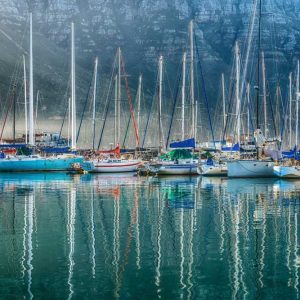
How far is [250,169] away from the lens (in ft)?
Result: 195

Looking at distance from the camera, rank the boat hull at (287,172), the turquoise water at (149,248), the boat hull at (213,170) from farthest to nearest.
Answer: the boat hull at (213,170) < the boat hull at (287,172) < the turquoise water at (149,248)

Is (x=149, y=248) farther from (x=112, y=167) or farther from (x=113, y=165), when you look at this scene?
(x=113, y=165)

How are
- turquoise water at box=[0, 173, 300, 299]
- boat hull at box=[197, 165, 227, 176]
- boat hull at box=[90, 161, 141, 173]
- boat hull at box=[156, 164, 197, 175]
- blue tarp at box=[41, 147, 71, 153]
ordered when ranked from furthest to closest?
1. blue tarp at box=[41, 147, 71, 153]
2. boat hull at box=[90, 161, 141, 173]
3. boat hull at box=[156, 164, 197, 175]
4. boat hull at box=[197, 165, 227, 176]
5. turquoise water at box=[0, 173, 300, 299]

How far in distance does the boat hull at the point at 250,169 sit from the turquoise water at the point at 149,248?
67.9ft

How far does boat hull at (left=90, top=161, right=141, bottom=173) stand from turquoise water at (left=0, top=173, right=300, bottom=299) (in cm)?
3297

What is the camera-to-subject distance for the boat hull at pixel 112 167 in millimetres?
A: 71562

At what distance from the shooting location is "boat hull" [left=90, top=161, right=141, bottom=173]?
7156 centimetres

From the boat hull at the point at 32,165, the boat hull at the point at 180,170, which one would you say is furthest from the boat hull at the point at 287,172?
the boat hull at the point at 32,165

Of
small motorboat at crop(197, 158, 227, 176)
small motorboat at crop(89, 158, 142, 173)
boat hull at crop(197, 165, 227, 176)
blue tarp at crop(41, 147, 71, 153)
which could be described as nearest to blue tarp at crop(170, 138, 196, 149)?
small motorboat at crop(197, 158, 227, 176)

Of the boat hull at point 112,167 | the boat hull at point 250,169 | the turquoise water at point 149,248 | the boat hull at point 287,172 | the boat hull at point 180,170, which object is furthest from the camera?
the boat hull at point 112,167

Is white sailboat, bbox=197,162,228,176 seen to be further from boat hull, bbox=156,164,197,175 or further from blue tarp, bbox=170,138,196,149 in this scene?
blue tarp, bbox=170,138,196,149

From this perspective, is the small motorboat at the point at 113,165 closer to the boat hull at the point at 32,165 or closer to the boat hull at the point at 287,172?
the boat hull at the point at 32,165

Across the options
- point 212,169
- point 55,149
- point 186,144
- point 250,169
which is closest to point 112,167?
point 186,144

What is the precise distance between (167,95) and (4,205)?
515ft
